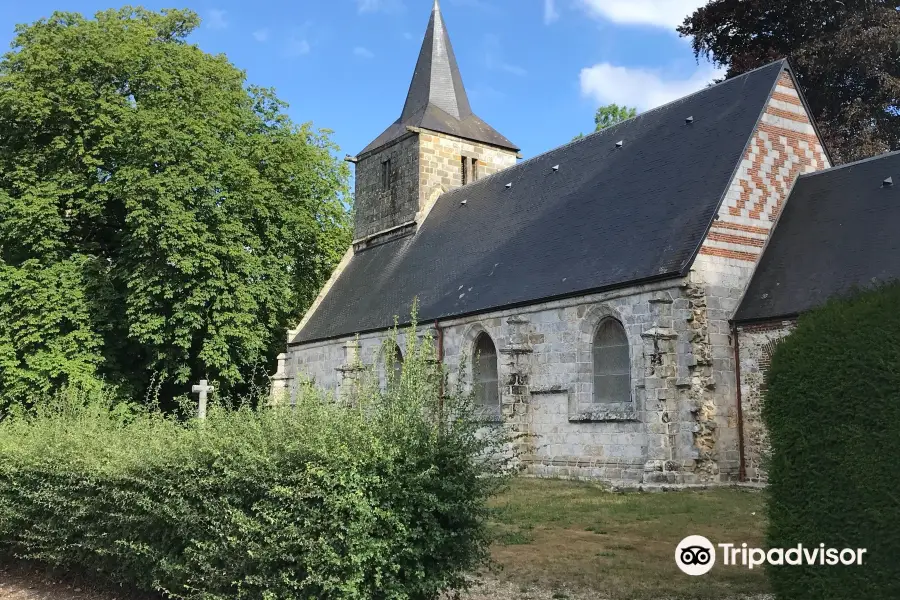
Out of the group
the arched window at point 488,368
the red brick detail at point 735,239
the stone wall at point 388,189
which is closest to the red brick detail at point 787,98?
the red brick detail at point 735,239

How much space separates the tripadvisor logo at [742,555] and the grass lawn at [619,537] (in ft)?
0.44

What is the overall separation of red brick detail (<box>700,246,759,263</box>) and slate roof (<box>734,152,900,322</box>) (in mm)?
276

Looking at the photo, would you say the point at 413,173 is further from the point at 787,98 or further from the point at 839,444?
the point at 839,444

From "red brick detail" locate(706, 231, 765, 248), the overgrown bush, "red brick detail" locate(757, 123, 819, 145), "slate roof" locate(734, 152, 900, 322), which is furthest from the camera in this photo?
"red brick detail" locate(757, 123, 819, 145)

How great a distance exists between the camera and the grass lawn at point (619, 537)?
768 centimetres

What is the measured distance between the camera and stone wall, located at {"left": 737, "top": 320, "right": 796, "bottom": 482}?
1431 cm

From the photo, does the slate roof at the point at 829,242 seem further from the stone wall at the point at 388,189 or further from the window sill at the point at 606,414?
the stone wall at the point at 388,189

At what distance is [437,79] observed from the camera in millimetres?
28359

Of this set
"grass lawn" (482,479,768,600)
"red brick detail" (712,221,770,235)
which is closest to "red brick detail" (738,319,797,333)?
"red brick detail" (712,221,770,235)

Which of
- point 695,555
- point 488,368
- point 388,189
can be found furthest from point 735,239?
point 388,189

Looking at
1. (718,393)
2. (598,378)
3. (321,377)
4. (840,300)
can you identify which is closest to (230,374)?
(321,377)

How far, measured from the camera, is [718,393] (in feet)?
48.0

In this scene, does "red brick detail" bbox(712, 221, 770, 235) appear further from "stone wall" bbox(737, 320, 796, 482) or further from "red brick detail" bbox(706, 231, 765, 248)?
"stone wall" bbox(737, 320, 796, 482)

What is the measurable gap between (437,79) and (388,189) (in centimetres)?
419
